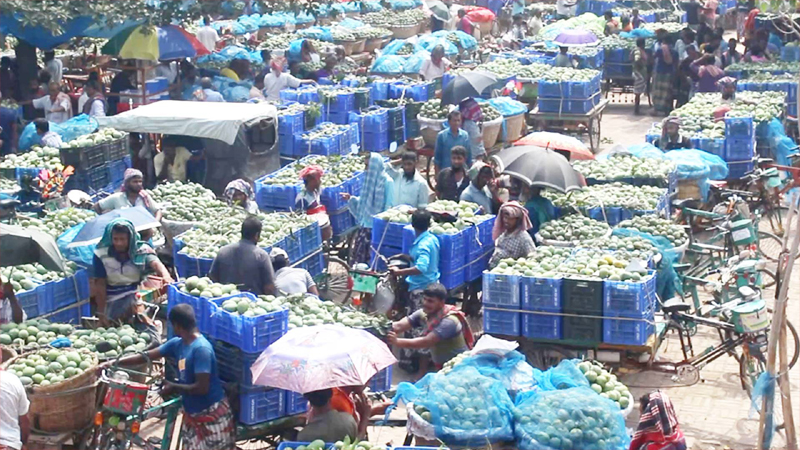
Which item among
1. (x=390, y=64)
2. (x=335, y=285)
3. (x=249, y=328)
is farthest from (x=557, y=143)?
(x=390, y=64)

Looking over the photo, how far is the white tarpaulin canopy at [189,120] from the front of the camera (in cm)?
1398

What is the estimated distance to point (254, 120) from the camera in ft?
47.5

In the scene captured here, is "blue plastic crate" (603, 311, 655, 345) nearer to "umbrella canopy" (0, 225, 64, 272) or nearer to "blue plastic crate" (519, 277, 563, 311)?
"blue plastic crate" (519, 277, 563, 311)

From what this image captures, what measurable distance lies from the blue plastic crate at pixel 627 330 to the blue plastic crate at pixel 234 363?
115 inches

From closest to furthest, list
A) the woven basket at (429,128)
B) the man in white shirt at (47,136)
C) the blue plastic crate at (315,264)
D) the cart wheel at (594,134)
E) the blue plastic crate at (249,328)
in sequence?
the blue plastic crate at (249,328)
the blue plastic crate at (315,264)
the man in white shirt at (47,136)
the woven basket at (429,128)
the cart wheel at (594,134)

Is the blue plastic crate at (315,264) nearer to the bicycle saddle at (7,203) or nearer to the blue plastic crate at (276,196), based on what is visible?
the blue plastic crate at (276,196)

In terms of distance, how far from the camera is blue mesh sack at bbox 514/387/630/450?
725 centimetres

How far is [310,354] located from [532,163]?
5.10 m

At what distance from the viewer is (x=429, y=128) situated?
1698 centimetres

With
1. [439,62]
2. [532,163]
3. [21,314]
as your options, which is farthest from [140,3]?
[21,314]

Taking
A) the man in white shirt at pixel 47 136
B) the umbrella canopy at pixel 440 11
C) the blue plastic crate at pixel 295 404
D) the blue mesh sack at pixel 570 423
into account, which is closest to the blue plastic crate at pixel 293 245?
the blue plastic crate at pixel 295 404

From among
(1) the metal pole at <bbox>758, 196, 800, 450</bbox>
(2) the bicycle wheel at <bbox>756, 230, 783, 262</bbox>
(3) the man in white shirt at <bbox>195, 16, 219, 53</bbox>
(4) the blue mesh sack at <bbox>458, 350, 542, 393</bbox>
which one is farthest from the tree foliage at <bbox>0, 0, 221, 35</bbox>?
(1) the metal pole at <bbox>758, 196, 800, 450</bbox>

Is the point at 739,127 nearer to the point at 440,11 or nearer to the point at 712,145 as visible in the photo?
the point at 712,145

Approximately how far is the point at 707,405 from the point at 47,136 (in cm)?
857
